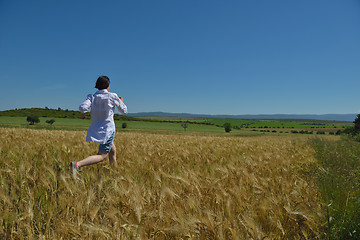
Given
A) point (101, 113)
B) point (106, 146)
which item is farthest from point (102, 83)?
point (106, 146)

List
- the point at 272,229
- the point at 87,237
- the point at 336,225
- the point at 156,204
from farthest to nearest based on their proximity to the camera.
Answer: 1. the point at 156,204
2. the point at 336,225
3. the point at 272,229
4. the point at 87,237

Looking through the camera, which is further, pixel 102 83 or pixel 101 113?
pixel 102 83

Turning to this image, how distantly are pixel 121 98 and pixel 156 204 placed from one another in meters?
2.37

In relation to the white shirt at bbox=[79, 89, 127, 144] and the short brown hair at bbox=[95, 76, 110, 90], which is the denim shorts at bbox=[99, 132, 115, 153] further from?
the short brown hair at bbox=[95, 76, 110, 90]

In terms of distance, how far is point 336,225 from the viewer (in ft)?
5.48

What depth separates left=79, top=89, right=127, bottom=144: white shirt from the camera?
343cm

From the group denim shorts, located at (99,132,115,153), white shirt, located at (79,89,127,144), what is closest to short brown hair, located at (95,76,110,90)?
white shirt, located at (79,89,127,144)

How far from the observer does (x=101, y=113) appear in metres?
3.49

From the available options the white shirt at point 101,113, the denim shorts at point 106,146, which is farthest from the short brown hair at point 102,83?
the denim shorts at point 106,146

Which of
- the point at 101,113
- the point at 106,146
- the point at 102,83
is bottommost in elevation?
the point at 106,146

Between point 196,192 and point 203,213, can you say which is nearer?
point 203,213

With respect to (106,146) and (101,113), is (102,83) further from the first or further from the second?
(106,146)

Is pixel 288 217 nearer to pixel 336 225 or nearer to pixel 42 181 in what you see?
pixel 336 225

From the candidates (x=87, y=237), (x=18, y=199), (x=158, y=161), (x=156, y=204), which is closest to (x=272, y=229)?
(x=156, y=204)
